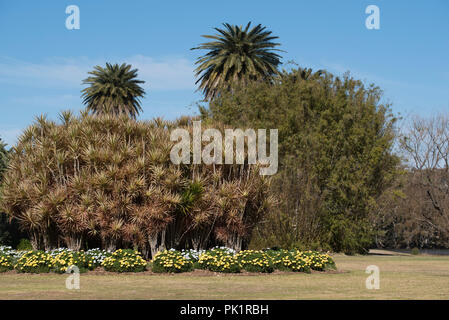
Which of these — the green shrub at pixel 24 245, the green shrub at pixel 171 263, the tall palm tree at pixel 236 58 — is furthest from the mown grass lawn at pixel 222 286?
the tall palm tree at pixel 236 58

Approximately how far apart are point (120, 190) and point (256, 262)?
5.64 metres

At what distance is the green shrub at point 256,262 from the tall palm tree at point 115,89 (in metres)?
43.3

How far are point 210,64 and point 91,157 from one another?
2883 cm

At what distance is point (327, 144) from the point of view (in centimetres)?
3425

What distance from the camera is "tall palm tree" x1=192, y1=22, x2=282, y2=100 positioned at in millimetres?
47250

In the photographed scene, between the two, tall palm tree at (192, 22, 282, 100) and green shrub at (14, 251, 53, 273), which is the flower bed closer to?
green shrub at (14, 251, 53, 273)

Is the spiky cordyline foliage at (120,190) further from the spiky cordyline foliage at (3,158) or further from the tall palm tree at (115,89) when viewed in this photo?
the tall palm tree at (115,89)

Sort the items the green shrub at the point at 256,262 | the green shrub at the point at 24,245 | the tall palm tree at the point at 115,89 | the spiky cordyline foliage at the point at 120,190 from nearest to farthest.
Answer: the green shrub at the point at 256,262
the spiky cordyline foliage at the point at 120,190
the green shrub at the point at 24,245
the tall palm tree at the point at 115,89

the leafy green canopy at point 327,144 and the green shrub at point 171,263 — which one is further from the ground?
the leafy green canopy at point 327,144

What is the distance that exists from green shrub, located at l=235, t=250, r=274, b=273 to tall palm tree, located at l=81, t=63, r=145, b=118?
142ft

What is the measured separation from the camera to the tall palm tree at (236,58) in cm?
4725

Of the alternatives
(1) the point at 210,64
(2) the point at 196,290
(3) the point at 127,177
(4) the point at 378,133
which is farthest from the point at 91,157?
(1) the point at 210,64

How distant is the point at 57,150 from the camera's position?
21625mm
